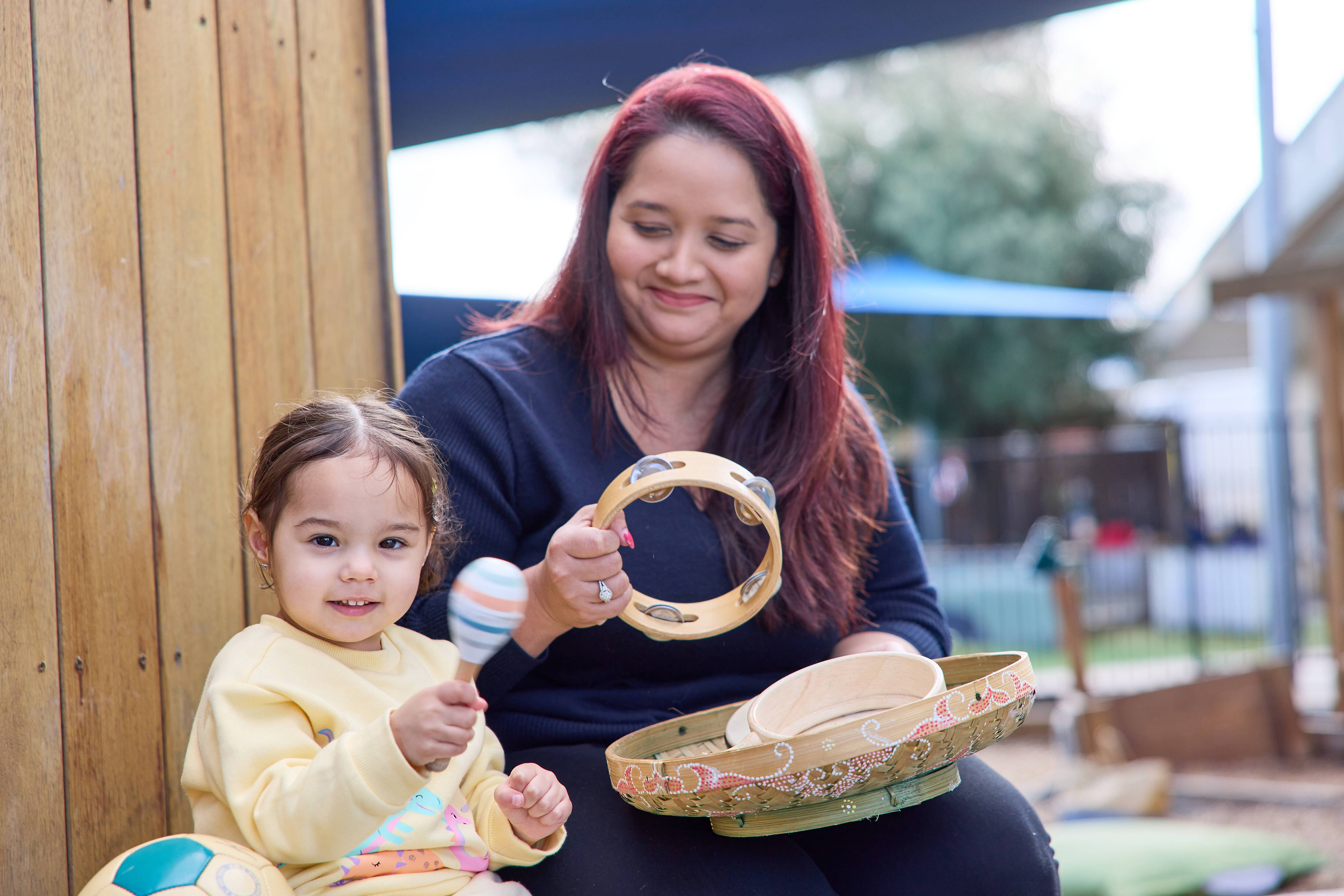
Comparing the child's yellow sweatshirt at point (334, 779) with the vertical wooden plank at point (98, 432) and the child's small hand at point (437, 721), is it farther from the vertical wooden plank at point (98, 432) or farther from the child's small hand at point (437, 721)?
the vertical wooden plank at point (98, 432)

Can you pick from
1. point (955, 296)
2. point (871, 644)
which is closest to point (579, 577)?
point (871, 644)

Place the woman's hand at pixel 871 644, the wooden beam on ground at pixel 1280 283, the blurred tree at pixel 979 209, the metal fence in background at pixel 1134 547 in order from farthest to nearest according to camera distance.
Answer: the blurred tree at pixel 979 209
the metal fence in background at pixel 1134 547
the wooden beam on ground at pixel 1280 283
the woman's hand at pixel 871 644

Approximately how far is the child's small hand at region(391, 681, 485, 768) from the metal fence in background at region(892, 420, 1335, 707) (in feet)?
17.8

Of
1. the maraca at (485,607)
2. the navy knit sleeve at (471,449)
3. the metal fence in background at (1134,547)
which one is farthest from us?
the metal fence in background at (1134,547)

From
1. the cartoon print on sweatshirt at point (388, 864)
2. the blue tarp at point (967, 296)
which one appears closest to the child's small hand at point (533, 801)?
the cartoon print on sweatshirt at point (388, 864)

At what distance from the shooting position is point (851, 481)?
1.98 m

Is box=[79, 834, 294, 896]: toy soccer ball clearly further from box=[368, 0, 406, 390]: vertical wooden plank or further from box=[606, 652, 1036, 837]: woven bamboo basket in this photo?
box=[368, 0, 406, 390]: vertical wooden plank

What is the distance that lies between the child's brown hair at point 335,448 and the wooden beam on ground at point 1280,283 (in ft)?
15.2

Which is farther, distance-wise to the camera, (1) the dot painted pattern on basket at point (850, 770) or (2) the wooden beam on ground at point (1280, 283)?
(2) the wooden beam on ground at point (1280, 283)

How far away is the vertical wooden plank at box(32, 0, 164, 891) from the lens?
1440 mm

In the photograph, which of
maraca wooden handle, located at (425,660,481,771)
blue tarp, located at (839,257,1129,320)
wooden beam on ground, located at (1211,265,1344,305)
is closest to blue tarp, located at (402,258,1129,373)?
blue tarp, located at (839,257,1129,320)

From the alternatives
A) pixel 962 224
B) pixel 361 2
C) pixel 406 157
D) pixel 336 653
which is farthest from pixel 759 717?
pixel 962 224

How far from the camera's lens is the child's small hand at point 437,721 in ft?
3.53

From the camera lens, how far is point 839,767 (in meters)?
1.24
